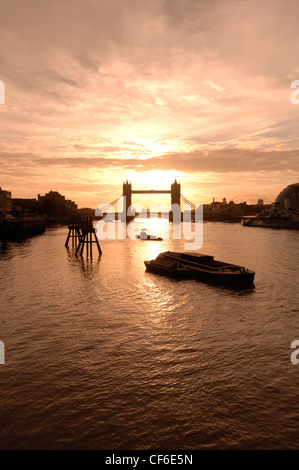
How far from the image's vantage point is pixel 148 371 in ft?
41.8

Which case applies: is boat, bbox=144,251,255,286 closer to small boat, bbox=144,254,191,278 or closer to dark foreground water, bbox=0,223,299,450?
small boat, bbox=144,254,191,278

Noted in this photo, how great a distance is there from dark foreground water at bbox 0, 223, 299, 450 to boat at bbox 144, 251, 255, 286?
349cm

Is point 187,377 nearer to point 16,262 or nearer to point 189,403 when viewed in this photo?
point 189,403

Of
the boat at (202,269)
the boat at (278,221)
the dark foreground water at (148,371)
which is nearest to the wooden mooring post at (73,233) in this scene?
the boat at (202,269)

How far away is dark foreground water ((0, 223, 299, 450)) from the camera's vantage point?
904cm

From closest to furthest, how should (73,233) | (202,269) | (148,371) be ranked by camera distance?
1. (148,371)
2. (202,269)
3. (73,233)

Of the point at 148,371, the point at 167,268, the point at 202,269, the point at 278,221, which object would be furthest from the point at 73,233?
the point at 278,221

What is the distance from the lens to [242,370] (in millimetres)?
12797

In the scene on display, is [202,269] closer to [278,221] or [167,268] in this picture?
[167,268]

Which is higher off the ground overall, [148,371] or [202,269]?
[202,269]

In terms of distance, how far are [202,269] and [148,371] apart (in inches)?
823

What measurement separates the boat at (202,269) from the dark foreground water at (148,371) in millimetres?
3489

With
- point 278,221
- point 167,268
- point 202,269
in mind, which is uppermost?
point 278,221

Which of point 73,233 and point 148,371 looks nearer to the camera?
point 148,371
